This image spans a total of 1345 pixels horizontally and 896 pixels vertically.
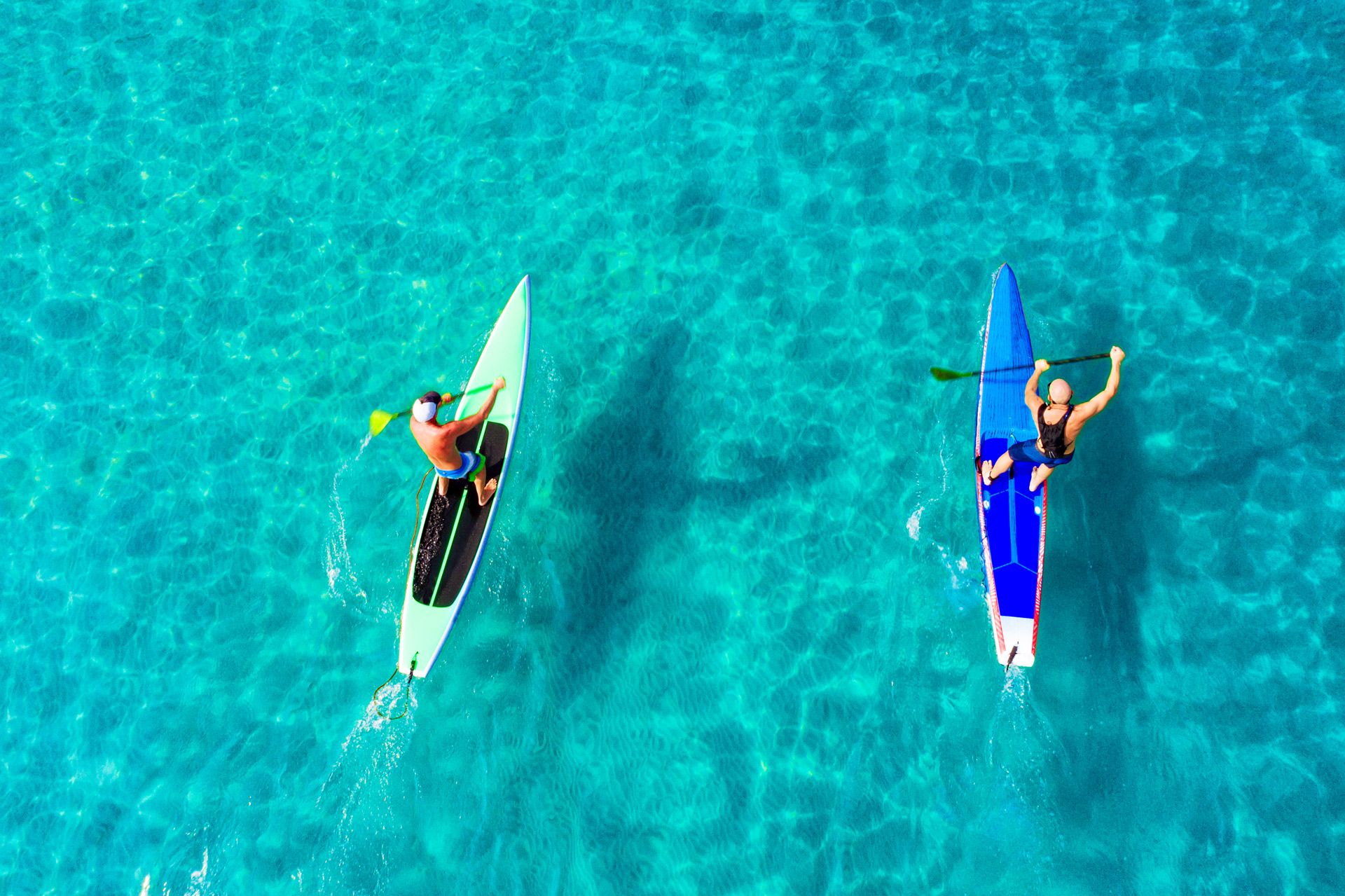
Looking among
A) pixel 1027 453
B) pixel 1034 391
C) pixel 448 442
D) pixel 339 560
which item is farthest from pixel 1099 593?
pixel 339 560

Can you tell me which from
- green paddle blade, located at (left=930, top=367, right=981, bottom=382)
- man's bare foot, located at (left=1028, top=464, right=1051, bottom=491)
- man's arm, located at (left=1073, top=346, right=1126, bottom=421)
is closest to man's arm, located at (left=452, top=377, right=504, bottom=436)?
green paddle blade, located at (left=930, top=367, right=981, bottom=382)

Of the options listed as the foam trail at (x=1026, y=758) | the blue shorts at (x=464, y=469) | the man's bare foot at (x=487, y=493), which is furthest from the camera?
the man's bare foot at (x=487, y=493)

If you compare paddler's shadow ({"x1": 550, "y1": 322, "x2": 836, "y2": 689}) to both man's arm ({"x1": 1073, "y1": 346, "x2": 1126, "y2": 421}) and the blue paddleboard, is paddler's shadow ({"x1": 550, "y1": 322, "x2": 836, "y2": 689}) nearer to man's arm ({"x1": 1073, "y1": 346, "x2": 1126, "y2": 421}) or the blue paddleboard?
the blue paddleboard

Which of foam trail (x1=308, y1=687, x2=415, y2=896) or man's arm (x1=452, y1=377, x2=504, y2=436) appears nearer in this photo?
foam trail (x1=308, y1=687, x2=415, y2=896)

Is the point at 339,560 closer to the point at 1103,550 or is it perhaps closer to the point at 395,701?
the point at 395,701

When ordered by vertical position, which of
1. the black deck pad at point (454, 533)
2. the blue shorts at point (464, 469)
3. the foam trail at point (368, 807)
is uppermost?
the blue shorts at point (464, 469)

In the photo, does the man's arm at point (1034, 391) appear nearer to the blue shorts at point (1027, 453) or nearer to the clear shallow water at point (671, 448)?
the blue shorts at point (1027, 453)

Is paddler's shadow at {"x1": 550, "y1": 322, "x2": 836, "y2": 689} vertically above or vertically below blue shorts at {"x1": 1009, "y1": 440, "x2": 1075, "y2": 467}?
below

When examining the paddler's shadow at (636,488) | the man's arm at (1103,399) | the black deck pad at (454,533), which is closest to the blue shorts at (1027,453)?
the man's arm at (1103,399)
